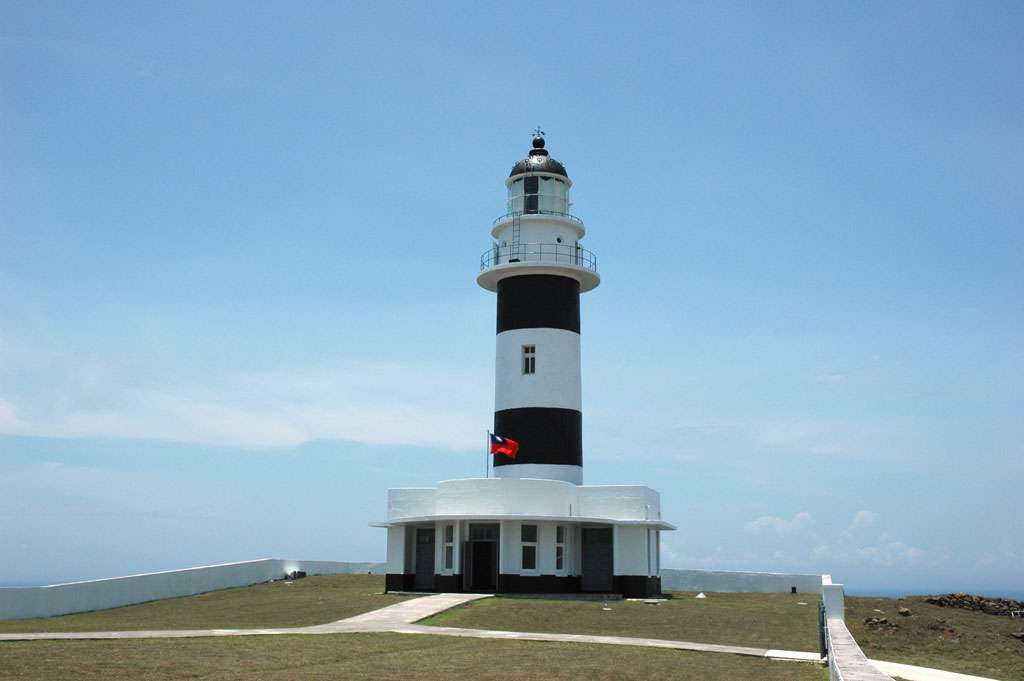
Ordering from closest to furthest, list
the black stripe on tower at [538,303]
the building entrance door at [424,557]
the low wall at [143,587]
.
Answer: the low wall at [143,587] → the building entrance door at [424,557] → the black stripe on tower at [538,303]

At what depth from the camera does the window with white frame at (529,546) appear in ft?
93.8

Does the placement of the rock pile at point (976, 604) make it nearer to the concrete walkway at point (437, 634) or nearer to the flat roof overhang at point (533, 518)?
the flat roof overhang at point (533, 518)

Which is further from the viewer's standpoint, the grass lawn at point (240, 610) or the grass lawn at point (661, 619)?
the grass lawn at point (240, 610)

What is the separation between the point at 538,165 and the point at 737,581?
15753mm

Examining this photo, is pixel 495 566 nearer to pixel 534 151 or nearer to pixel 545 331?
pixel 545 331

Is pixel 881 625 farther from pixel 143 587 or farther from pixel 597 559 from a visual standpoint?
pixel 143 587

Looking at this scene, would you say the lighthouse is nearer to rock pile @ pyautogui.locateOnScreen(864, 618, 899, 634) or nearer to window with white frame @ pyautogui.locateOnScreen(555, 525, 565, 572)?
window with white frame @ pyautogui.locateOnScreen(555, 525, 565, 572)

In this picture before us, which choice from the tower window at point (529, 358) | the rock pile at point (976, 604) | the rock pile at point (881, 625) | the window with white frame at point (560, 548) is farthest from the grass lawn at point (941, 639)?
the tower window at point (529, 358)

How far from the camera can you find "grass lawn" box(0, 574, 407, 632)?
20.0 metres

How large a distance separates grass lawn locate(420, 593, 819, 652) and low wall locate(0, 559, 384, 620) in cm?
893

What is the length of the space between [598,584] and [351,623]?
1131cm

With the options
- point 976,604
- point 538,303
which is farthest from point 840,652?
point 976,604

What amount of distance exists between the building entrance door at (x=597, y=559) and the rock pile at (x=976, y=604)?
34.2ft

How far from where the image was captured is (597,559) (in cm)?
2992
